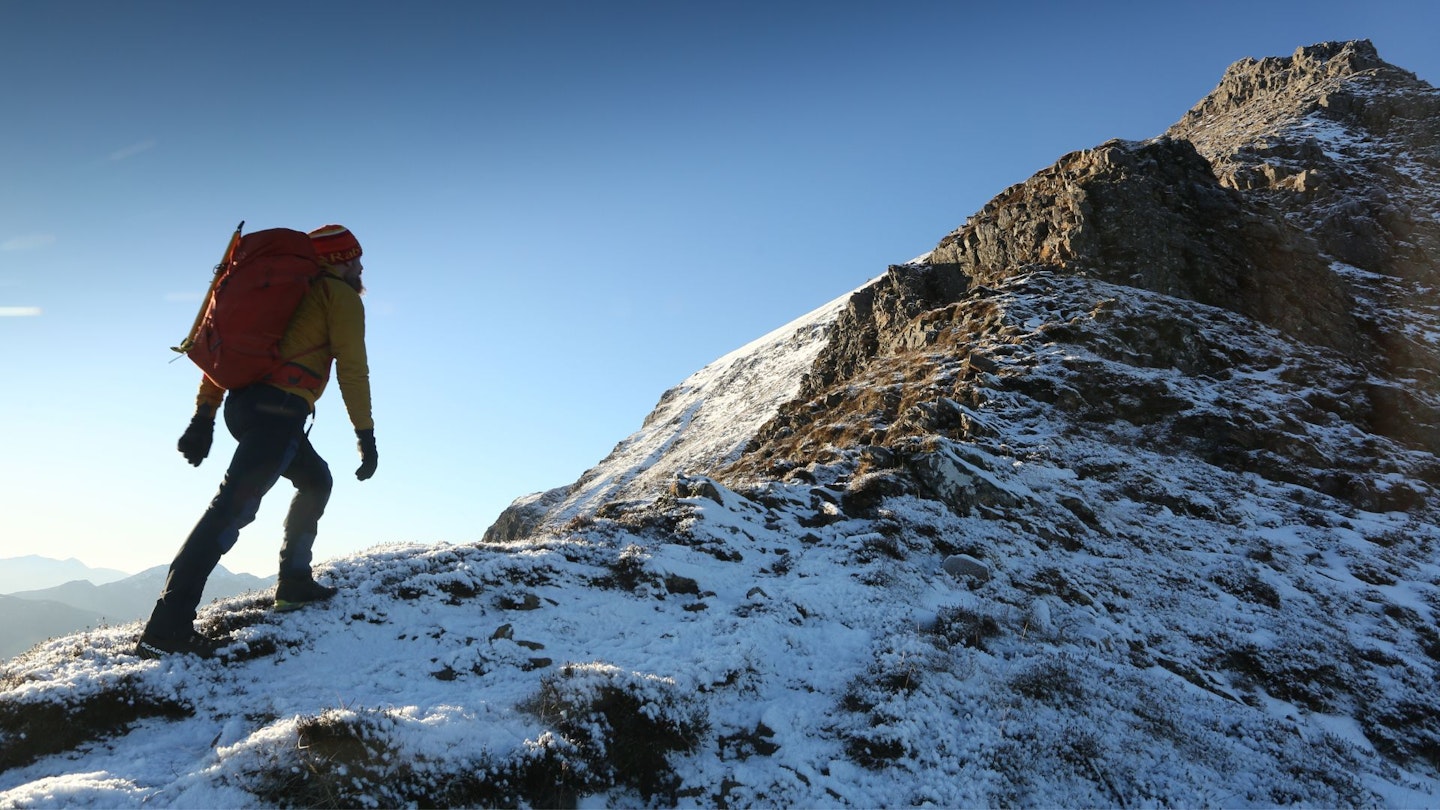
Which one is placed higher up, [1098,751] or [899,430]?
[899,430]

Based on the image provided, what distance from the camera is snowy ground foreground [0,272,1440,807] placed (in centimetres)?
493

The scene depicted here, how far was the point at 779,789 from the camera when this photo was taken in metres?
5.28

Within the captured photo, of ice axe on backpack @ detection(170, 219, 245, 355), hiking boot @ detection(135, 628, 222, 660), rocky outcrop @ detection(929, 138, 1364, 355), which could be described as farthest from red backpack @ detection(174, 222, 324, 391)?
rocky outcrop @ detection(929, 138, 1364, 355)

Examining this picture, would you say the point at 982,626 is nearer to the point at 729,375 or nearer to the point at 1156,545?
the point at 1156,545

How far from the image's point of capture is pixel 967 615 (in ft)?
29.2

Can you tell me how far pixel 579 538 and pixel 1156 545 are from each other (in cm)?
1285

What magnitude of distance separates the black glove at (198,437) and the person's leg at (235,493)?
A: 1.43ft

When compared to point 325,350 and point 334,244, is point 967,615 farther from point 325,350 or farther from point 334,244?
point 334,244

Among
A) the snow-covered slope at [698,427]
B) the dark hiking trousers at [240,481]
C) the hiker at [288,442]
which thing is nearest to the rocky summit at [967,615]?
the hiker at [288,442]

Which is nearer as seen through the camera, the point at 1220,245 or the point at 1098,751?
the point at 1098,751

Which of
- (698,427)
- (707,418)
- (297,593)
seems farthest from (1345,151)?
(297,593)

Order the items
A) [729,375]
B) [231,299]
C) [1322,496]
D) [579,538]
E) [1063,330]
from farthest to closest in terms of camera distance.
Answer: [729,375]
[1063,330]
[1322,496]
[579,538]
[231,299]

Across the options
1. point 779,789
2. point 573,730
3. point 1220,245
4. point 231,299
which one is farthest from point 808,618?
point 1220,245

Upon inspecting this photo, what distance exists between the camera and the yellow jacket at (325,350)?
20.4 feet
